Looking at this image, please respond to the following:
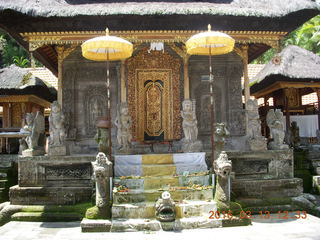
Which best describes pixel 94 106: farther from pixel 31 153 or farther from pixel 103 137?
pixel 103 137

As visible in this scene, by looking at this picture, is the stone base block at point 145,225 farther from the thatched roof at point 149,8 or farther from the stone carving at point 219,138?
the thatched roof at point 149,8

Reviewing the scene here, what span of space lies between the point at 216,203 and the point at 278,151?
2979 millimetres

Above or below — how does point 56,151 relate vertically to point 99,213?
above

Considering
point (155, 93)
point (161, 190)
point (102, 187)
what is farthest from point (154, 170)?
point (155, 93)

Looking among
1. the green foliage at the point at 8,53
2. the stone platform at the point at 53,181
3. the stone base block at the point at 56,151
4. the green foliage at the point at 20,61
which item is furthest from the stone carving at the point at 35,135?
the green foliage at the point at 8,53

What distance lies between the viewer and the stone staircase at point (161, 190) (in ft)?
23.6

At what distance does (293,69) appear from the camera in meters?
14.9

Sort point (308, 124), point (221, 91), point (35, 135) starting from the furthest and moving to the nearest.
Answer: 1. point (308, 124)
2. point (221, 91)
3. point (35, 135)

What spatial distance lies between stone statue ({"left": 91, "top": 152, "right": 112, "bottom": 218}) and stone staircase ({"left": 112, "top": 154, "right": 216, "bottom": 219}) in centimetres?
18

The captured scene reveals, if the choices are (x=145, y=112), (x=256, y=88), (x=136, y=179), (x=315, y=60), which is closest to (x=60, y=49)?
(x=145, y=112)

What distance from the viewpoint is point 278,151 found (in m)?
9.34

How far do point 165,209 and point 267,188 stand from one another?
3489mm

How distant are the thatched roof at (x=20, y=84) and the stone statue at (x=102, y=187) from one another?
8624mm

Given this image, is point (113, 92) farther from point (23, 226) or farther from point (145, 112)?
point (23, 226)
